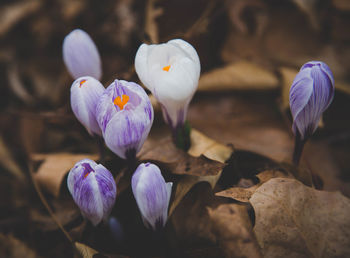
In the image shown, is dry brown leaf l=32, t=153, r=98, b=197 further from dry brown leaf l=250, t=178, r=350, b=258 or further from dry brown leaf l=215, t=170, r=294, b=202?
dry brown leaf l=250, t=178, r=350, b=258

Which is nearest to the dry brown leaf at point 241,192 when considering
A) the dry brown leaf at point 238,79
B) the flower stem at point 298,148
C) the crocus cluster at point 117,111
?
the flower stem at point 298,148

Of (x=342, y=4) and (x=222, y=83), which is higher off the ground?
(x=342, y=4)

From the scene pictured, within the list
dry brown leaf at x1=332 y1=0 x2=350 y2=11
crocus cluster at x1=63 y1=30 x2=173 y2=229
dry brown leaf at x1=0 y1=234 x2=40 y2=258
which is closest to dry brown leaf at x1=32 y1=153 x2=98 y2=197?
dry brown leaf at x1=0 y1=234 x2=40 y2=258

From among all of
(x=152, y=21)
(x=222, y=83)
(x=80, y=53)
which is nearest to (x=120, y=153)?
(x=80, y=53)

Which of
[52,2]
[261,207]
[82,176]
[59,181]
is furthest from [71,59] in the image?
[52,2]

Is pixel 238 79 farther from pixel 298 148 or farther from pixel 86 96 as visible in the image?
pixel 86 96
